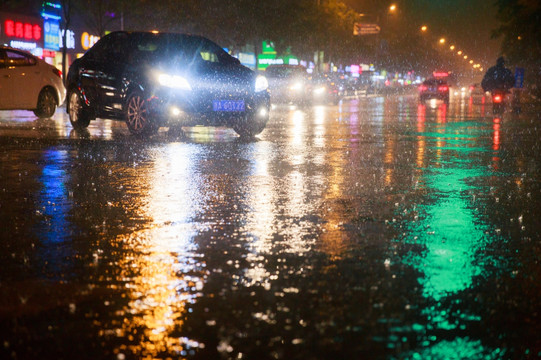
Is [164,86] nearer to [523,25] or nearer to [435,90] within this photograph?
[435,90]

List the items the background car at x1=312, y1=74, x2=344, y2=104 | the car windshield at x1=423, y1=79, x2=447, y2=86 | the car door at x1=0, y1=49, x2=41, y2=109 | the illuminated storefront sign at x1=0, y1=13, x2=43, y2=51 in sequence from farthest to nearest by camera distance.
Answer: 1. the car windshield at x1=423, y1=79, x2=447, y2=86
2. the background car at x1=312, y1=74, x2=344, y2=104
3. the illuminated storefront sign at x1=0, y1=13, x2=43, y2=51
4. the car door at x1=0, y1=49, x2=41, y2=109

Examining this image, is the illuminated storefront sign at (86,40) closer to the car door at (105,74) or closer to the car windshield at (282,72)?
the car windshield at (282,72)

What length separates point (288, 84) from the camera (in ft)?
118

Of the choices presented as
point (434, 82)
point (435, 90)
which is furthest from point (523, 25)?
point (435, 90)

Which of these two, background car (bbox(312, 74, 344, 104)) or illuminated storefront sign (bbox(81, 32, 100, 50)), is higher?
illuminated storefront sign (bbox(81, 32, 100, 50))

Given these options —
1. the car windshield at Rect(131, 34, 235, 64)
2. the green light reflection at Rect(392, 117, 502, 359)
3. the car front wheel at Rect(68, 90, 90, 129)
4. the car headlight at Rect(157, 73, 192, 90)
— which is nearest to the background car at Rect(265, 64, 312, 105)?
the car front wheel at Rect(68, 90, 90, 129)

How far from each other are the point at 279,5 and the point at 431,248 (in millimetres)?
48181

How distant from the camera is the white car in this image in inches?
750

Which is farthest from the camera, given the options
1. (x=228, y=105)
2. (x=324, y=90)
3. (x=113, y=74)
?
(x=324, y=90)

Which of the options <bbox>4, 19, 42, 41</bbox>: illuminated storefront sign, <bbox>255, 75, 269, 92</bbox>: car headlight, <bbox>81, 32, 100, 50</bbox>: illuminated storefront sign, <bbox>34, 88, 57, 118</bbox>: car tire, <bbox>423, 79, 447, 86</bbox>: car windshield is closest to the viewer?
<bbox>255, 75, 269, 92</bbox>: car headlight

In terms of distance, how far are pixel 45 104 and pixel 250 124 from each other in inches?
285

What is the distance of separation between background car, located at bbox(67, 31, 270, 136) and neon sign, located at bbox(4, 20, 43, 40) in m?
22.8

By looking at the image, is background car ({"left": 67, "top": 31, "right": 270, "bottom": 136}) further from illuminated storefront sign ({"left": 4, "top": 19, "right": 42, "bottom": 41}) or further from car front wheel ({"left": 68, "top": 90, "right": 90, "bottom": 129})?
illuminated storefront sign ({"left": 4, "top": 19, "right": 42, "bottom": 41})

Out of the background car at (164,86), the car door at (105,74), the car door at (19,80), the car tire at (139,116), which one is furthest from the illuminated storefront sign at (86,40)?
the car tire at (139,116)
